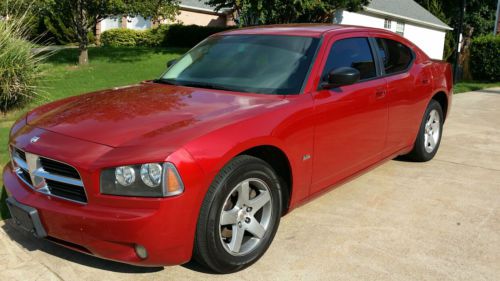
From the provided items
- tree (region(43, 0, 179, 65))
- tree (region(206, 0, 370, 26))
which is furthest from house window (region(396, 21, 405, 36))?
tree (region(43, 0, 179, 65))

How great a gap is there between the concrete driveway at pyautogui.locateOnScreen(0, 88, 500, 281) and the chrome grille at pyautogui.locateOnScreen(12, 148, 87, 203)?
23.3 inches

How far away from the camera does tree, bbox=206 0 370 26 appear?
57.4 ft

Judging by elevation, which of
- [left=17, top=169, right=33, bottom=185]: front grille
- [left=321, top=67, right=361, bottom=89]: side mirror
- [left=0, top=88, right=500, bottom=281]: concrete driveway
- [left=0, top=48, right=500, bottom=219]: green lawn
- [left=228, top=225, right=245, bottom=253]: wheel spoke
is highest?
[left=321, top=67, right=361, bottom=89]: side mirror

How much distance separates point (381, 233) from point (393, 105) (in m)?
1.44

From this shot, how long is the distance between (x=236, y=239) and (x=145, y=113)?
107 centimetres

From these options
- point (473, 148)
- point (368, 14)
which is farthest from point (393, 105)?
point (368, 14)

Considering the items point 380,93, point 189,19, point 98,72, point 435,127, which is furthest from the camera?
point 189,19

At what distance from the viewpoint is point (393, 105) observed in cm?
475

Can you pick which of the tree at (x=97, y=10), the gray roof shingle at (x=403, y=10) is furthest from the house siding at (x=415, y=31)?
the tree at (x=97, y=10)

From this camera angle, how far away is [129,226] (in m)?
2.66

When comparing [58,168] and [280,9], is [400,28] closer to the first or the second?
[280,9]

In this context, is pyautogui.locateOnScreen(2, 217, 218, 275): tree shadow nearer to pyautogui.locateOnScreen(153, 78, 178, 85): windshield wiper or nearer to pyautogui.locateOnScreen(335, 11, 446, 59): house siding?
pyautogui.locateOnScreen(153, 78, 178, 85): windshield wiper

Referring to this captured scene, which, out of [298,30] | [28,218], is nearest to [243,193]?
[28,218]

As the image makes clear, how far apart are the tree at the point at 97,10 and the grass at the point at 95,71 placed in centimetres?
115
